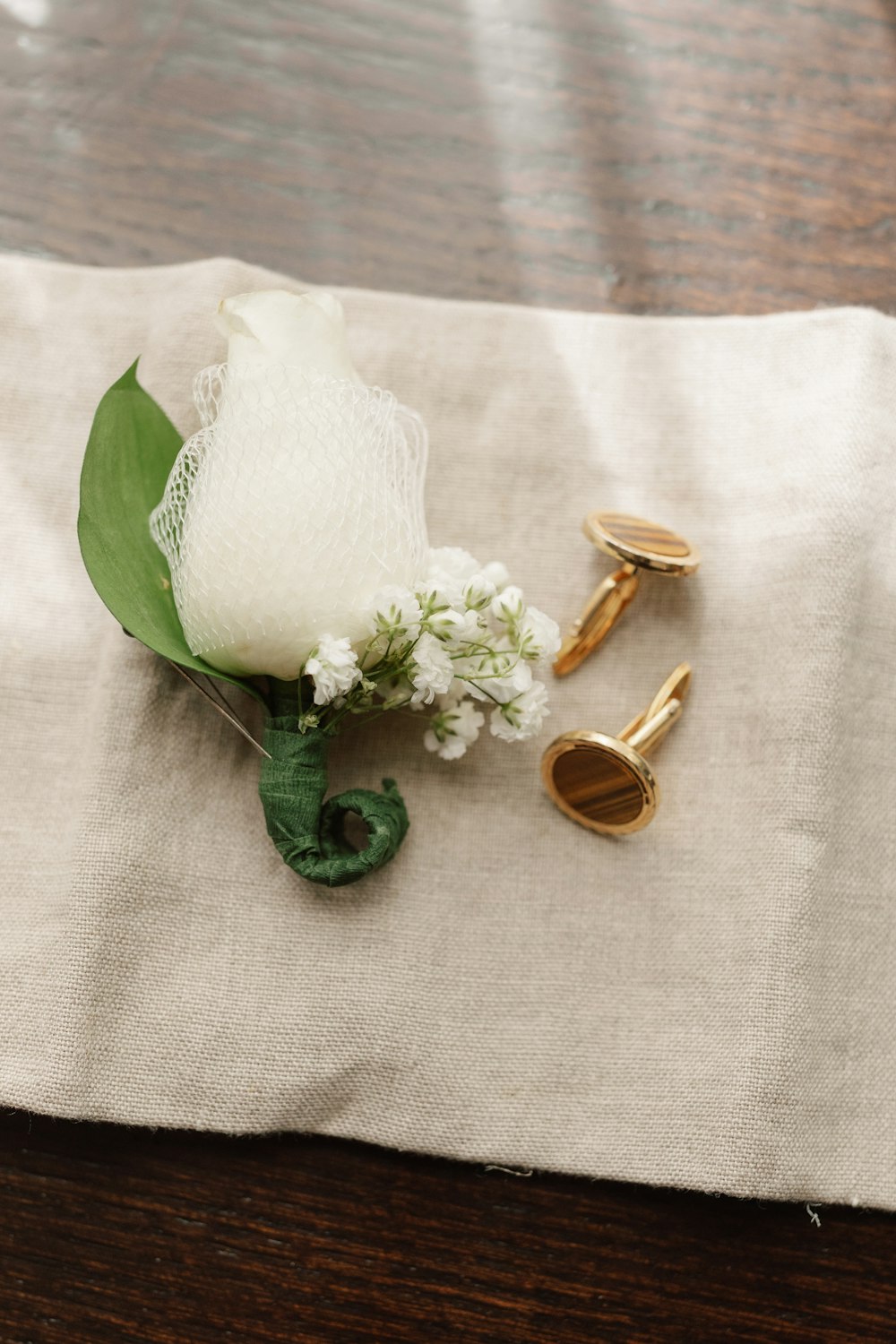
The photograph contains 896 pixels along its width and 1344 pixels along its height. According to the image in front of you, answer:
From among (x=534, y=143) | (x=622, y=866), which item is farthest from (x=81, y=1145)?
(x=534, y=143)

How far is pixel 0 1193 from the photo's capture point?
832mm

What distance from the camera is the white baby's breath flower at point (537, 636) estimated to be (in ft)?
2.51

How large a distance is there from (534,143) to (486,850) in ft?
2.19

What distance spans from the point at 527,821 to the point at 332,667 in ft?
0.79

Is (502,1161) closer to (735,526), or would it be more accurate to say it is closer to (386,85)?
(735,526)

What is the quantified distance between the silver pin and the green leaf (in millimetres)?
27

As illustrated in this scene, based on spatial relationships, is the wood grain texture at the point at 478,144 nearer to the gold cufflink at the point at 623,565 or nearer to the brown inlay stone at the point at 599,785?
the gold cufflink at the point at 623,565

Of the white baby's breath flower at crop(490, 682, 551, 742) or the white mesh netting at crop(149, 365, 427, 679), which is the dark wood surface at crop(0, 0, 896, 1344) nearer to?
the white mesh netting at crop(149, 365, 427, 679)

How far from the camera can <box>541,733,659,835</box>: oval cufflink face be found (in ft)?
2.61

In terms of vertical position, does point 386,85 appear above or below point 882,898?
above

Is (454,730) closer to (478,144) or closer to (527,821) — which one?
(527,821)

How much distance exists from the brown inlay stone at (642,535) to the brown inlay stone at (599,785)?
17cm

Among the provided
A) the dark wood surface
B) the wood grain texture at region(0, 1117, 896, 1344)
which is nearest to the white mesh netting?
the dark wood surface

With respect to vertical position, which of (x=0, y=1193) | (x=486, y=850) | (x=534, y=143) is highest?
(x=534, y=143)
